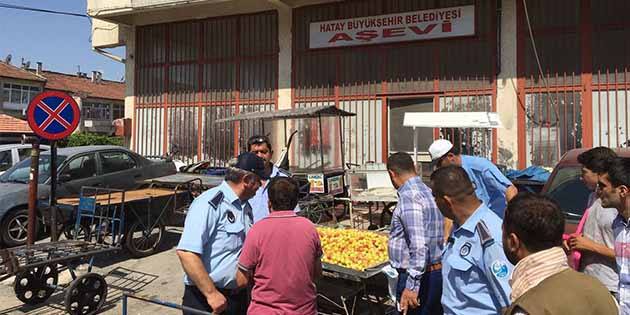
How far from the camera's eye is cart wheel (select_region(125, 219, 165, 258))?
7043 mm

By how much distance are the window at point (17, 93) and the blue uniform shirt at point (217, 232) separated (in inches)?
1692

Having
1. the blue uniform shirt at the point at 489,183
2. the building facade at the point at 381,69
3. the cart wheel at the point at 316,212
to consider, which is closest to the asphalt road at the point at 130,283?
the cart wheel at the point at 316,212

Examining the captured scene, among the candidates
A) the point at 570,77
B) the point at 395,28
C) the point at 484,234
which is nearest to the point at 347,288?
the point at 484,234

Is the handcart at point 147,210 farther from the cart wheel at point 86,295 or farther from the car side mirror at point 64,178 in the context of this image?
the cart wheel at point 86,295

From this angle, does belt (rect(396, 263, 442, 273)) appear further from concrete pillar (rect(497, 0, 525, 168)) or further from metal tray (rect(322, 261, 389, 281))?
concrete pillar (rect(497, 0, 525, 168))

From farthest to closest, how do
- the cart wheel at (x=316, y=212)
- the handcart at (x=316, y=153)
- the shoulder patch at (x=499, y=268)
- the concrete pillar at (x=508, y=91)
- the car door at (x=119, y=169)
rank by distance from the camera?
the concrete pillar at (x=508, y=91), the car door at (x=119, y=169), the handcart at (x=316, y=153), the cart wheel at (x=316, y=212), the shoulder patch at (x=499, y=268)

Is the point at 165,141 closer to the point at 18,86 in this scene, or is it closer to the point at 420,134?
the point at 420,134

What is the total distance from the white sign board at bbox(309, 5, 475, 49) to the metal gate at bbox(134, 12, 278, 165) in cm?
165

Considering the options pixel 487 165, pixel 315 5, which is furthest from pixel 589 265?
pixel 315 5

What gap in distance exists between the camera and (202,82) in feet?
44.3

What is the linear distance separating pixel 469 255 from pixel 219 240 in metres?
1.57

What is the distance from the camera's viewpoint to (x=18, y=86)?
1505 inches

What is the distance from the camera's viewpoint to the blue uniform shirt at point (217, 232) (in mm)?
2754

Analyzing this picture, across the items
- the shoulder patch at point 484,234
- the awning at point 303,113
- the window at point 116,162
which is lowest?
the shoulder patch at point 484,234
